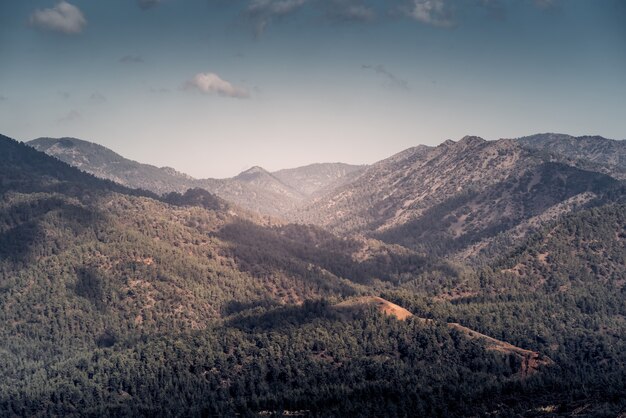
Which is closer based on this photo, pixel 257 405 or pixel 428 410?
pixel 428 410

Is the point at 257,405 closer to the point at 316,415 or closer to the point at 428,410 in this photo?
the point at 316,415

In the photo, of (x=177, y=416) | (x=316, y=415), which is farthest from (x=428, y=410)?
(x=177, y=416)

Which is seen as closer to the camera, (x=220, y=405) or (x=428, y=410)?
(x=428, y=410)

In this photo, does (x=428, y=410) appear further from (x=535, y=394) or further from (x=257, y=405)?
(x=257, y=405)

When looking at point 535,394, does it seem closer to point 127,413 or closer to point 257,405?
point 257,405

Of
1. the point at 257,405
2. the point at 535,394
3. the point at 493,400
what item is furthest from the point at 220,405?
the point at 535,394

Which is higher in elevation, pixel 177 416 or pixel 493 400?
pixel 493 400

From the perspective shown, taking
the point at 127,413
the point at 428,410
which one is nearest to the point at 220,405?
the point at 127,413

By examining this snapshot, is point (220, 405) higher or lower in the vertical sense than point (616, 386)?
lower
